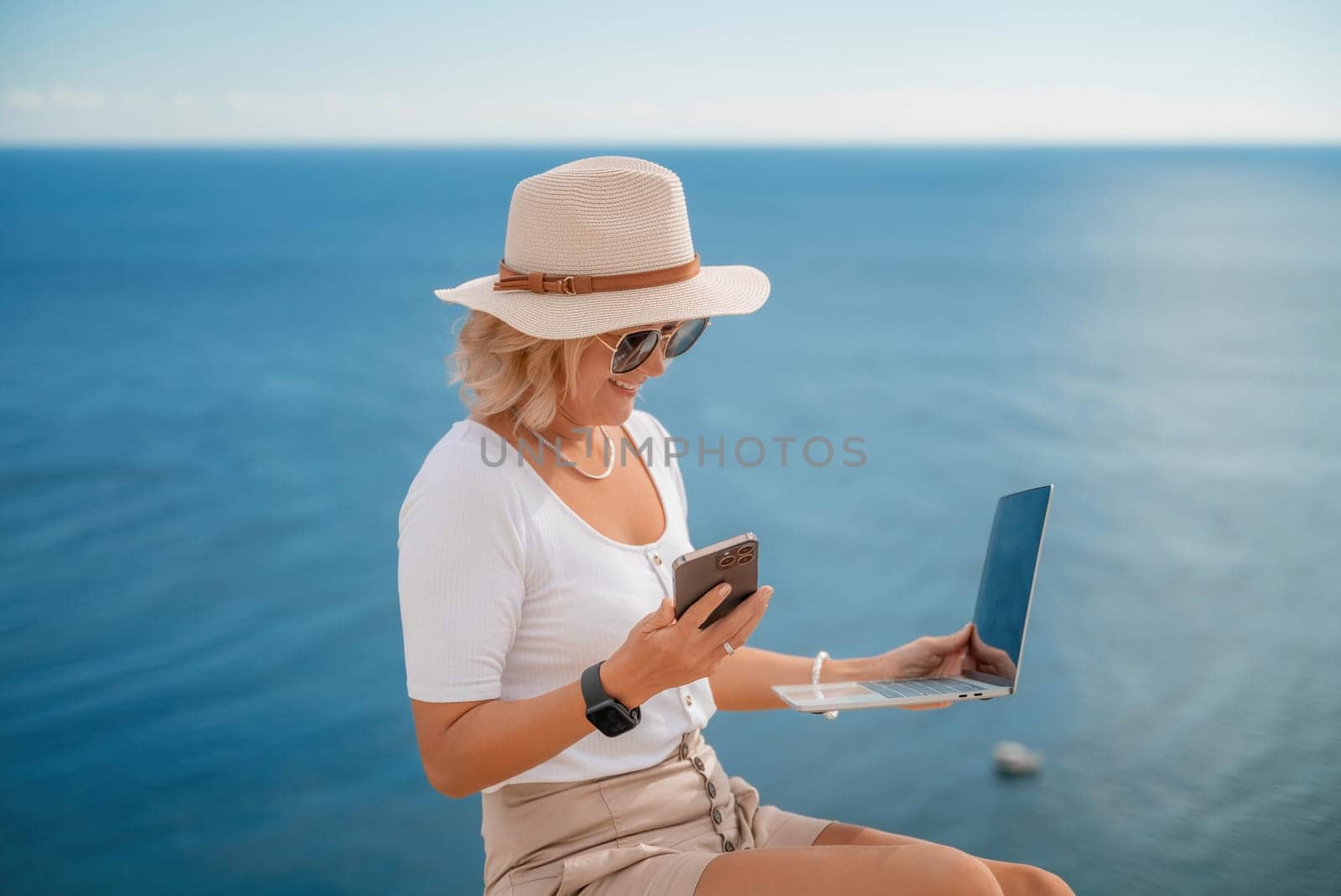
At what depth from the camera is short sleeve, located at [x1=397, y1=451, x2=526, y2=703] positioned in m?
1.30

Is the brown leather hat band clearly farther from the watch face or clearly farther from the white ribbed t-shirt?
the watch face

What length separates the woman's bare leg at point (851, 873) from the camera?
3.92 ft

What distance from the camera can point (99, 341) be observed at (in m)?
7.73

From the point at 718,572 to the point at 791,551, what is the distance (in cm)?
336

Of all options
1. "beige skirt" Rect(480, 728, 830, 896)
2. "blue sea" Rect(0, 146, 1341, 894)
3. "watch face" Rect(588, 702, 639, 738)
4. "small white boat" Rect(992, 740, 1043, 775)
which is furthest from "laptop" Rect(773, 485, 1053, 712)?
"small white boat" Rect(992, 740, 1043, 775)

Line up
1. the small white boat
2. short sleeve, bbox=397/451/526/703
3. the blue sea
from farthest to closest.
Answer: the small white boat, the blue sea, short sleeve, bbox=397/451/526/703

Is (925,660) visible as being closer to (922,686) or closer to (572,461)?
(922,686)

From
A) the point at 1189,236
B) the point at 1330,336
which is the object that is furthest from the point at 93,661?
the point at 1189,236

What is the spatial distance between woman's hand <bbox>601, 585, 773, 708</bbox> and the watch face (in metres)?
0.01

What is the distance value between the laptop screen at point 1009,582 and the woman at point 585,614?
6 cm

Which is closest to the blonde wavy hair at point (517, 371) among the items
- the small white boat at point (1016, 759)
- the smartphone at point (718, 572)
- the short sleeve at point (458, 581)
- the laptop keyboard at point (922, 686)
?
the short sleeve at point (458, 581)

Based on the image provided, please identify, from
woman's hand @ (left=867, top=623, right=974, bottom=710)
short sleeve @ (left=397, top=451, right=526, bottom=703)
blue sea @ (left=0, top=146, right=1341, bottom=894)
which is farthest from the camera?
blue sea @ (left=0, top=146, right=1341, bottom=894)

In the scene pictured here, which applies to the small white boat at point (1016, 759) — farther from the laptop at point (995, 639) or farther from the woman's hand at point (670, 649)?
the woman's hand at point (670, 649)

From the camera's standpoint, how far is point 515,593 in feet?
4.45
